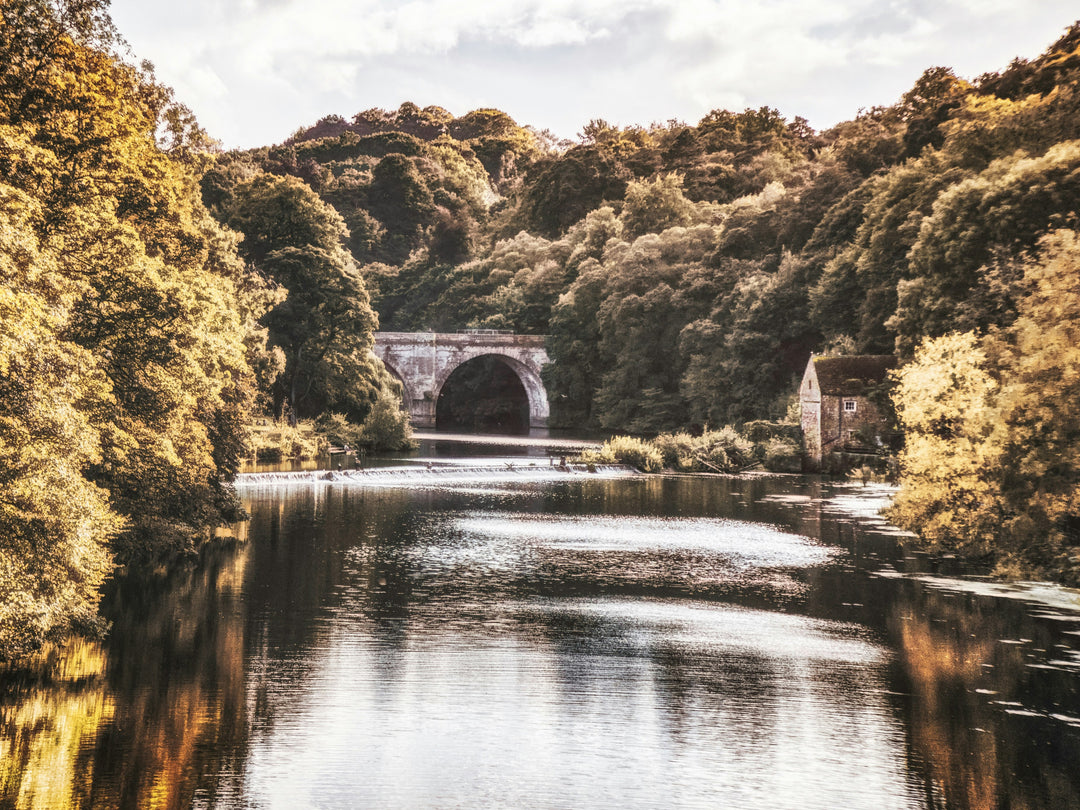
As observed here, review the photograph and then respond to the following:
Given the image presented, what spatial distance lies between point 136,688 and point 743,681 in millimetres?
7512

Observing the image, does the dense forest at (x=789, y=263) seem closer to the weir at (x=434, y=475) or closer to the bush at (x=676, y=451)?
the bush at (x=676, y=451)

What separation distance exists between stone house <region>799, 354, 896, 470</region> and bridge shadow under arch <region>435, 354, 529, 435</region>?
4285 centimetres

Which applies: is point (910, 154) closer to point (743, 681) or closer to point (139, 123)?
point (139, 123)

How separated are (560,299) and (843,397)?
33.8 meters

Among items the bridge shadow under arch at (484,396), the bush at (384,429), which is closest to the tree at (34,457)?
the bush at (384,429)

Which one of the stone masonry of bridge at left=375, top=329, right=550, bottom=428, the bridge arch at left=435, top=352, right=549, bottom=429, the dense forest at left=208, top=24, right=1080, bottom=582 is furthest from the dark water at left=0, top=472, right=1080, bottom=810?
the bridge arch at left=435, top=352, right=549, bottom=429

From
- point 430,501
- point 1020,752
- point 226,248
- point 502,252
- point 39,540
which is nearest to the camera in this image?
point 1020,752

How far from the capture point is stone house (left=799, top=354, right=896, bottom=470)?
4159 cm

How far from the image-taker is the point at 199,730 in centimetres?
1147

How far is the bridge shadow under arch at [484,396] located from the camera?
84688 millimetres

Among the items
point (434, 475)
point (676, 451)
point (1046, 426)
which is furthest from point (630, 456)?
point (1046, 426)

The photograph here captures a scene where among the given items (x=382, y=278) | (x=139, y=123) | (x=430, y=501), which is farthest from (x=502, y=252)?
(x=139, y=123)

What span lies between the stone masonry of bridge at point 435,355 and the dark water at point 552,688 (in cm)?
5084

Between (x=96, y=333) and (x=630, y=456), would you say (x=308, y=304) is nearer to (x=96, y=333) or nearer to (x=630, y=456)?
(x=630, y=456)
